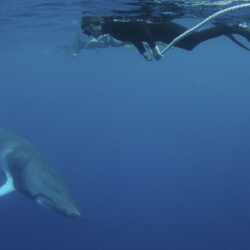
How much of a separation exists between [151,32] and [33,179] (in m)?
5.22

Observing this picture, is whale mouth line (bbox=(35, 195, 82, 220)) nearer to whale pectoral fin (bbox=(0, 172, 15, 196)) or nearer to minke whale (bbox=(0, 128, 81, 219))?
minke whale (bbox=(0, 128, 81, 219))

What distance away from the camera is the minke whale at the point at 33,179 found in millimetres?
9211

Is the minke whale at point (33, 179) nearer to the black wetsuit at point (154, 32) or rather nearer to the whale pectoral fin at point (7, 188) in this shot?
the whale pectoral fin at point (7, 188)

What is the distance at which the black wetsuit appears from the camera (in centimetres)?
763

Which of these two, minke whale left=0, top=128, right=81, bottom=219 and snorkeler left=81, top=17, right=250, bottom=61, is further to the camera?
minke whale left=0, top=128, right=81, bottom=219

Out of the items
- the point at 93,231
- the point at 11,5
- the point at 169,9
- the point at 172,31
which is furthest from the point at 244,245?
the point at 11,5

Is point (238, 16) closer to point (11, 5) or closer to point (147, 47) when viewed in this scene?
point (147, 47)

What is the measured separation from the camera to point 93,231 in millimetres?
21047

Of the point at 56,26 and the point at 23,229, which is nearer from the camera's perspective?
the point at 23,229

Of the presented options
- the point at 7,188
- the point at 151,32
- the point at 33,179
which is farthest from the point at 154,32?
the point at 7,188

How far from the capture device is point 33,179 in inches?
392

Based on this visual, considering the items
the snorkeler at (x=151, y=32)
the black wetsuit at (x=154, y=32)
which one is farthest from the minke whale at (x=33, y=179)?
the black wetsuit at (x=154, y=32)

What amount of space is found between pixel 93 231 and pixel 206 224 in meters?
7.00

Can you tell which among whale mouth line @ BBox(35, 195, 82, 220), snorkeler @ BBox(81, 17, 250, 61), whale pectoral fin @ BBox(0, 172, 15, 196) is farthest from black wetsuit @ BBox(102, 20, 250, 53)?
whale pectoral fin @ BBox(0, 172, 15, 196)
